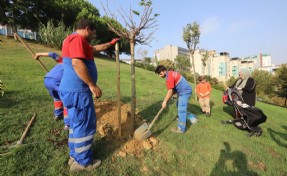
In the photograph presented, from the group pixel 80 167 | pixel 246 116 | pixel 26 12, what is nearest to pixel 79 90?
pixel 80 167

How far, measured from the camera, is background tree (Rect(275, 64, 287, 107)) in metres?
26.9

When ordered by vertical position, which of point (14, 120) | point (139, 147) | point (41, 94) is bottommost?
point (139, 147)

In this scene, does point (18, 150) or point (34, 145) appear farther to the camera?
point (34, 145)

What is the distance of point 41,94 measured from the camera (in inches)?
233

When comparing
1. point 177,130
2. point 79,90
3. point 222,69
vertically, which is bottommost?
point 177,130

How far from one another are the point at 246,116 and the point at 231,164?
254 centimetres

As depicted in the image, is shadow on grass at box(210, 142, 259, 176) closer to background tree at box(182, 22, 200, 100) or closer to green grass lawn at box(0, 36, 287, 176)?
green grass lawn at box(0, 36, 287, 176)

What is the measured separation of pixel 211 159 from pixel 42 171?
3127 mm

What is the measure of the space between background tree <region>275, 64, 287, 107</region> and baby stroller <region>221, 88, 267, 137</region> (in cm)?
2609

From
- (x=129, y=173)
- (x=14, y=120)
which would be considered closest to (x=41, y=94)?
(x=14, y=120)

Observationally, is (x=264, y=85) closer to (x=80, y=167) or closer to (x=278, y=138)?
(x=278, y=138)

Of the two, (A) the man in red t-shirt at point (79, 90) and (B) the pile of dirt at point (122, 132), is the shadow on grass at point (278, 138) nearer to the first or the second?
A: (B) the pile of dirt at point (122, 132)

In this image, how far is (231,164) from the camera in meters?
3.92

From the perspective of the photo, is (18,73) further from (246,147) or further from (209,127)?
(246,147)
